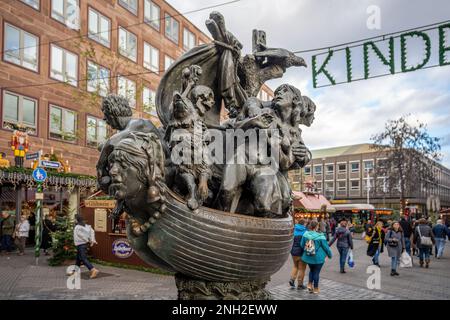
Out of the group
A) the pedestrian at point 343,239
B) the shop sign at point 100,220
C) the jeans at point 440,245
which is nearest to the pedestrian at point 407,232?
the jeans at point 440,245

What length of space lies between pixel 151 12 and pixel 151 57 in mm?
3554

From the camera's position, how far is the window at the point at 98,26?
2270cm

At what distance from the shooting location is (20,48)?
18.5 meters

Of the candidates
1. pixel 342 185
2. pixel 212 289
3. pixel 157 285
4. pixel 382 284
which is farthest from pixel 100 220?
pixel 342 185

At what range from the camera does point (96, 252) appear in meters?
12.4

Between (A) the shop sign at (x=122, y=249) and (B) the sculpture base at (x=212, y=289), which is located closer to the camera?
(B) the sculpture base at (x=212, y=289)

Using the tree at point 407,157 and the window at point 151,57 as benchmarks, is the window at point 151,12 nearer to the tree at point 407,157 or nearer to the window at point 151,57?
the window at point 151,57

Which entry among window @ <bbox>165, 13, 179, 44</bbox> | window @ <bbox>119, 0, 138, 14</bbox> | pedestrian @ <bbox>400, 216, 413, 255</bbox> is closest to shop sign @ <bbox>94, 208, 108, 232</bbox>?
pedestrian @ <bbox>400, 216, 413, 255</bbox>

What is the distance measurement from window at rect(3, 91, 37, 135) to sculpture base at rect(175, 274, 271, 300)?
17.9 metres

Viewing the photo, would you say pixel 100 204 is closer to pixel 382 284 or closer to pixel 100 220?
pixel 100 220

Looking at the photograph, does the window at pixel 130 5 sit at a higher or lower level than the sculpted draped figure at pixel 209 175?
higher

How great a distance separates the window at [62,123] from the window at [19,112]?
992mm
